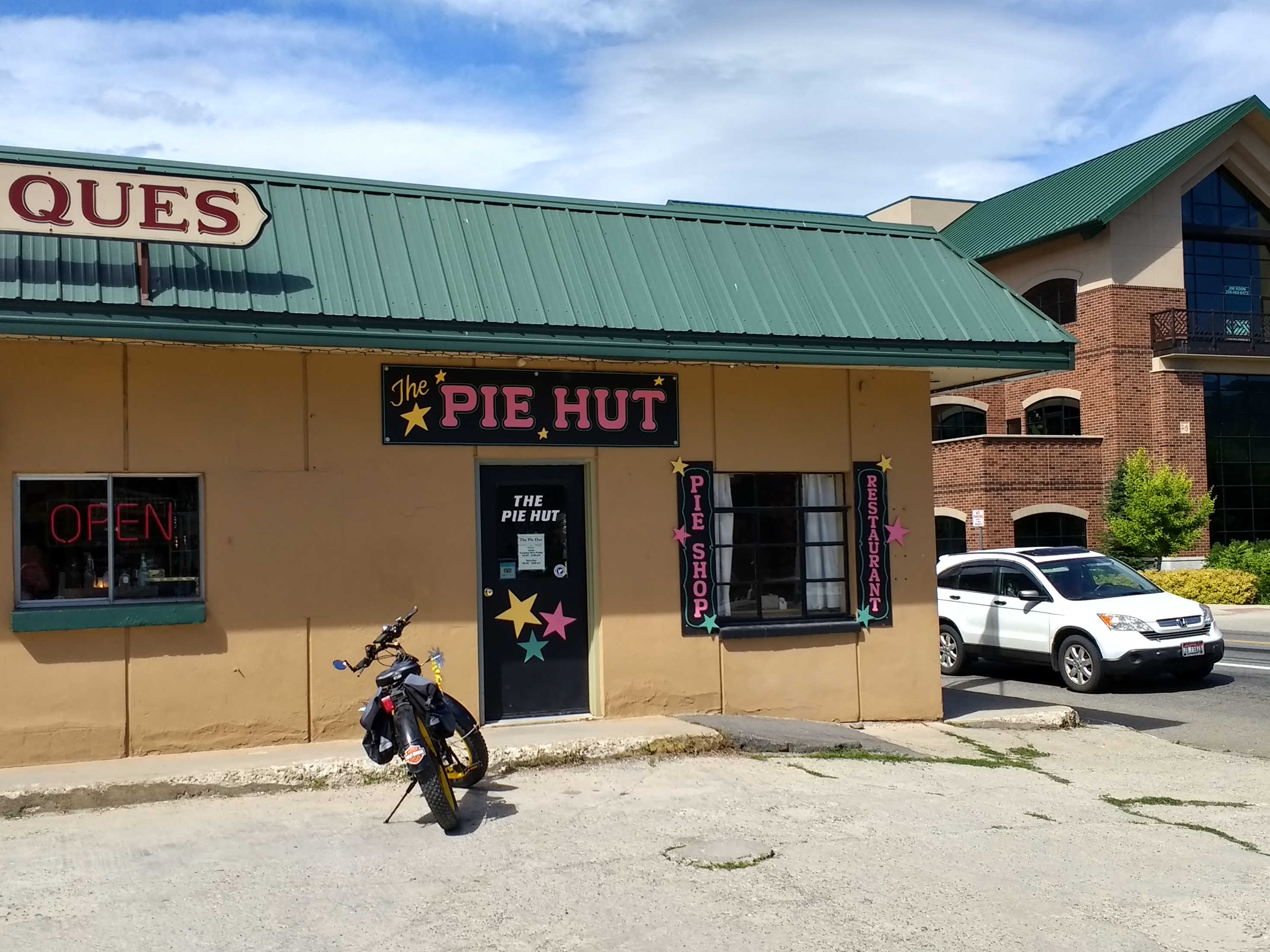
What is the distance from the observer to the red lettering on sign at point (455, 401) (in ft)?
31.5

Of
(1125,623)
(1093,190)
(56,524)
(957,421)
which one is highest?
(1093,190)

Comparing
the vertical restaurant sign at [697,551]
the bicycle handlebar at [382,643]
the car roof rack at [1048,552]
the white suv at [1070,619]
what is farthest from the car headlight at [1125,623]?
the bicycle handlebar at [382,643]

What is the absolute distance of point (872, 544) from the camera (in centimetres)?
1095

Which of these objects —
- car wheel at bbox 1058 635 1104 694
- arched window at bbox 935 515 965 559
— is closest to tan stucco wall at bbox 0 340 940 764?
car wheel at bbox 1058 635 1104 694

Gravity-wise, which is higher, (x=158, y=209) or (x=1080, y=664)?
(x=158, y=209)

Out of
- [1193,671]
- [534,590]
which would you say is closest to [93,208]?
[534,590]

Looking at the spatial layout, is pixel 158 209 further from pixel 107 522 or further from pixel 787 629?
pixel 787 629

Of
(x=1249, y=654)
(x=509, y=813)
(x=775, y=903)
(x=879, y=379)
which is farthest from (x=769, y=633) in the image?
(x=1249, y=654)

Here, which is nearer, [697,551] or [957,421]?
[697,551]

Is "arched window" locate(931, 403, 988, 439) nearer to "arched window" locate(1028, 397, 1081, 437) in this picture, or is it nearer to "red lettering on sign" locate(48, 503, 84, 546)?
"arched window" locate(1028, 397, 1081, 437)

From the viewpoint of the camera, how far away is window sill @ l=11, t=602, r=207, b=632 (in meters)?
8.39

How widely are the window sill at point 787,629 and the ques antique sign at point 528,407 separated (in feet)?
5.60

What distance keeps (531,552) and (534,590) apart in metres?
0.32

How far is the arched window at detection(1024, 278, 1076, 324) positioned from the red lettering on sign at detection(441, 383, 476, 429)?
27.0 m
